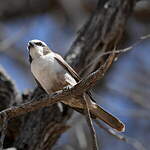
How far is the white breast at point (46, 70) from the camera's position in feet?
8.60

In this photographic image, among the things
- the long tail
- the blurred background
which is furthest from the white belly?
the blurred background

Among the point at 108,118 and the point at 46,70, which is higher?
the point at 46,70

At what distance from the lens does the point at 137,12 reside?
468 cm

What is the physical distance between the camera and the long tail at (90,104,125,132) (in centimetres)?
249

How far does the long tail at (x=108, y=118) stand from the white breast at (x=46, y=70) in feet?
0.88

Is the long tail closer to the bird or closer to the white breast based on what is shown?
the bird

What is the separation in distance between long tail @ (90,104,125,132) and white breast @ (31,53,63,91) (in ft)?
0.88

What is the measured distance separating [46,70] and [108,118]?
41 centimetres

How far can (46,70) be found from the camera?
262 cm

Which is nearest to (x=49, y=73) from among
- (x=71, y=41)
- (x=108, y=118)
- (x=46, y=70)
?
(x=46, y=70)

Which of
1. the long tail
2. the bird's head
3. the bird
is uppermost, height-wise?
the bird's head

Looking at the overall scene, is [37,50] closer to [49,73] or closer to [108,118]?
[49,73]

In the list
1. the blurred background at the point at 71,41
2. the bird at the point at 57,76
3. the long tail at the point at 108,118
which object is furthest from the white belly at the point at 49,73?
the blurred background at the point at 71,41

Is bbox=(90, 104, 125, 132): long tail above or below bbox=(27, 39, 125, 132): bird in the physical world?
below
